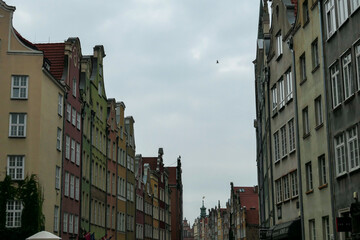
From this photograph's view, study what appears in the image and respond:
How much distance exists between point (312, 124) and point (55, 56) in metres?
24.2

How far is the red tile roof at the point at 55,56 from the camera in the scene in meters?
47.6

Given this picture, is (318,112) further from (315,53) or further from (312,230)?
(312,230)

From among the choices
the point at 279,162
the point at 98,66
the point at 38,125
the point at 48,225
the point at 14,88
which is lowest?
the point at 48,225

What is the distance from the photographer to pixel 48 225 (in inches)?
1670

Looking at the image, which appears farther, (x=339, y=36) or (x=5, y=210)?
(x=5, y=210)

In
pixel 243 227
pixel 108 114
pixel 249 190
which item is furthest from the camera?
pixel 249 190

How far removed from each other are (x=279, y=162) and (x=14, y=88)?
19092 millimetres

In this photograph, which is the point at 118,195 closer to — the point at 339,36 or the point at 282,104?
the point at 282,104

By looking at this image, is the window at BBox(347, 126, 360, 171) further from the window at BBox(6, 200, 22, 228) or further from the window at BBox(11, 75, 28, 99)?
the window at BBox(11, 75, 28, 99)

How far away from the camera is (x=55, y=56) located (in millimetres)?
48812

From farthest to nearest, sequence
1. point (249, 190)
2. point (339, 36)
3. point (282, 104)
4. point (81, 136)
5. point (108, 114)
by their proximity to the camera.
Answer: point (249, 190), point (108, 114), point (81, 136), point (282, 104), point (339, 36)

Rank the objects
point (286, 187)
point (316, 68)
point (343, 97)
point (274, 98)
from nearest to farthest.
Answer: point (343, 97) < point (316, 68) < point (286, 187) < point (274, 98)

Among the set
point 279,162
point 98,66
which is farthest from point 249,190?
point 279,162

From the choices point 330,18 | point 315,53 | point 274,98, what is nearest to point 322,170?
point 315,53
